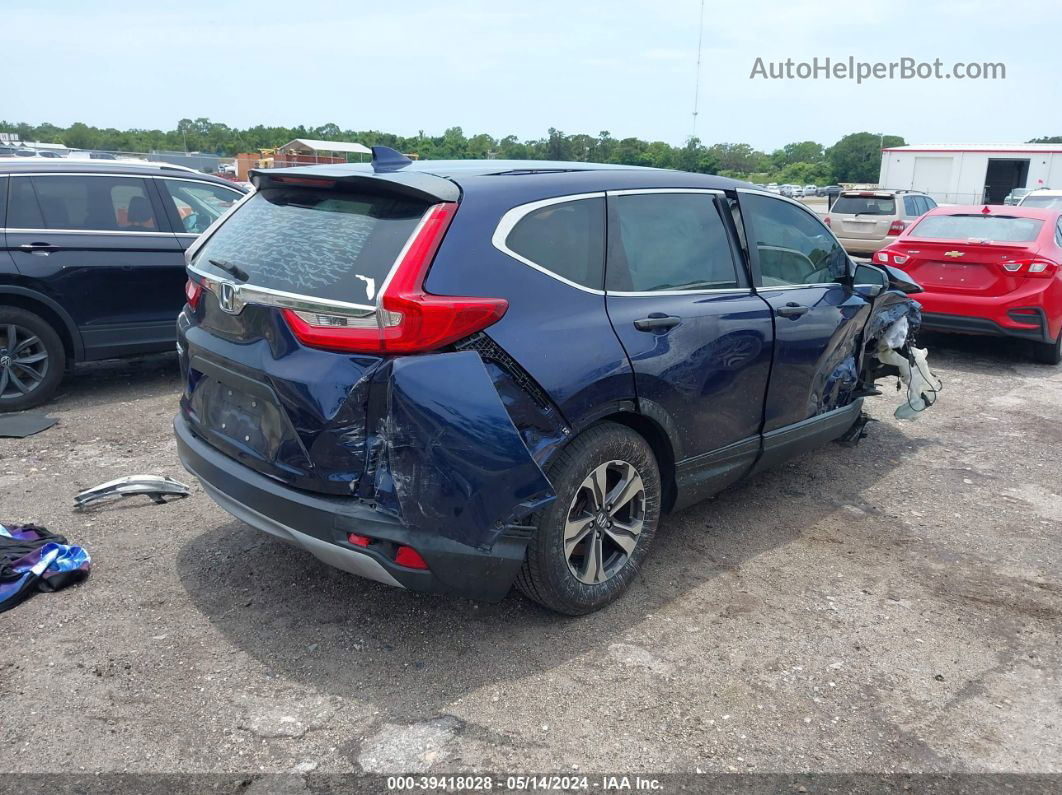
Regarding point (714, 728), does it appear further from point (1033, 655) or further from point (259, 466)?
point (259, 466)

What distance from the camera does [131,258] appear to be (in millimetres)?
6547

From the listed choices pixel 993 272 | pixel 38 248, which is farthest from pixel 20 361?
pixel 993 272

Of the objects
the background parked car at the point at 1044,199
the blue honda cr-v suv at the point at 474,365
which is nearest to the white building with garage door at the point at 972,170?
the background parked car at the point at 1044,199

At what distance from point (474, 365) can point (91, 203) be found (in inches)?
201

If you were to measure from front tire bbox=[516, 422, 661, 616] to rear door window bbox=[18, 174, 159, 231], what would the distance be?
16.4 ft

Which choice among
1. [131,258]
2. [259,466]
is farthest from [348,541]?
[131,258]

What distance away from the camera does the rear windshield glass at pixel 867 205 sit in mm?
15969

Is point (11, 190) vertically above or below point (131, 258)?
above

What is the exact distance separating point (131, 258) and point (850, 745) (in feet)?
19.8

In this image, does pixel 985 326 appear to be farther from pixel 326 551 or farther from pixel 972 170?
pixel 972 170

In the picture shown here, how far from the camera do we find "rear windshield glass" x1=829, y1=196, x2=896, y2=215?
16.0 meters

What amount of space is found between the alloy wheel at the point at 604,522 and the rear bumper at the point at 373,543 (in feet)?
1.23

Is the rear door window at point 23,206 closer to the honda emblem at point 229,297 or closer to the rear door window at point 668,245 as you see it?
the honda emblem at point 229,297

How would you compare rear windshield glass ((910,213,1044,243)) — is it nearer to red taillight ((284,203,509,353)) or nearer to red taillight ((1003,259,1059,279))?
red taillight ((1003,259,1059,279))
